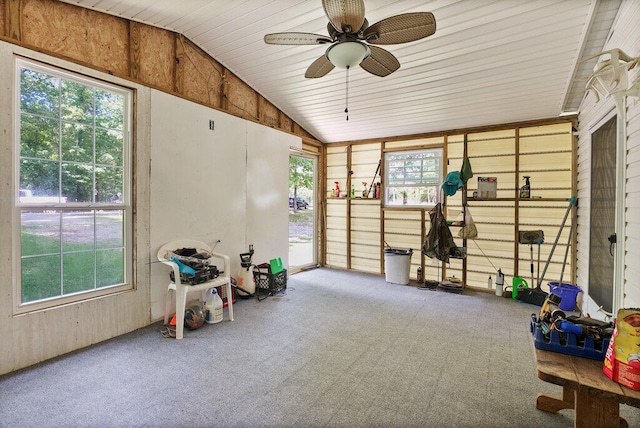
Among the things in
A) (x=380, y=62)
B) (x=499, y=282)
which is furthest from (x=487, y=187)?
(x=380, y=62)

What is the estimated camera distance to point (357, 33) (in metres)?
2.23

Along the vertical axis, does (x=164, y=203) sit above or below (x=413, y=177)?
below

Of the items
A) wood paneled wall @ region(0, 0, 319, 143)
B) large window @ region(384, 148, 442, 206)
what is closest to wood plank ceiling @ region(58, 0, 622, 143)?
wood paneled wall @ region(0, 0, 319, 143)

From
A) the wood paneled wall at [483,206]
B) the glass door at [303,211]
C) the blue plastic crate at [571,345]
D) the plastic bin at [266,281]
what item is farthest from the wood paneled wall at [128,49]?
the blue plastic crate at [571,345]

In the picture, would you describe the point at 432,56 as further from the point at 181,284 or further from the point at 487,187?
the point at 181,284

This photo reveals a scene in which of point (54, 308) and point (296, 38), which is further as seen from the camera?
point (54, 308)

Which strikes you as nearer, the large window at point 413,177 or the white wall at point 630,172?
the white wall at point 630,172

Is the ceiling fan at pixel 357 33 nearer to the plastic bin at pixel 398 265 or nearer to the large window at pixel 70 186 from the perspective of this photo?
the large window at pixel 70 186

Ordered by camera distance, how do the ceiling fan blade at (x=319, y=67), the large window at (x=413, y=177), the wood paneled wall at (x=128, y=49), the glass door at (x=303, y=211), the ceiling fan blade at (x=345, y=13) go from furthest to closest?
the glass door at (x=303, y=211) < the large window at (x=413, y=177) < the ceiling fan blade at (x=319, y=67) < the wood paneled wall at (x=128, y=49) < the ceiling fan blade at (x=345, y=13)

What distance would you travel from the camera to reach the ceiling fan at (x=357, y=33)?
78.1 inches

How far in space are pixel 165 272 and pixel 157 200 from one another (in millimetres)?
860

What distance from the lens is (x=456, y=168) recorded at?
5.17m

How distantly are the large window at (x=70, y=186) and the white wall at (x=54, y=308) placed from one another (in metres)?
0.09

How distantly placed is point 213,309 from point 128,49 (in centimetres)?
304
